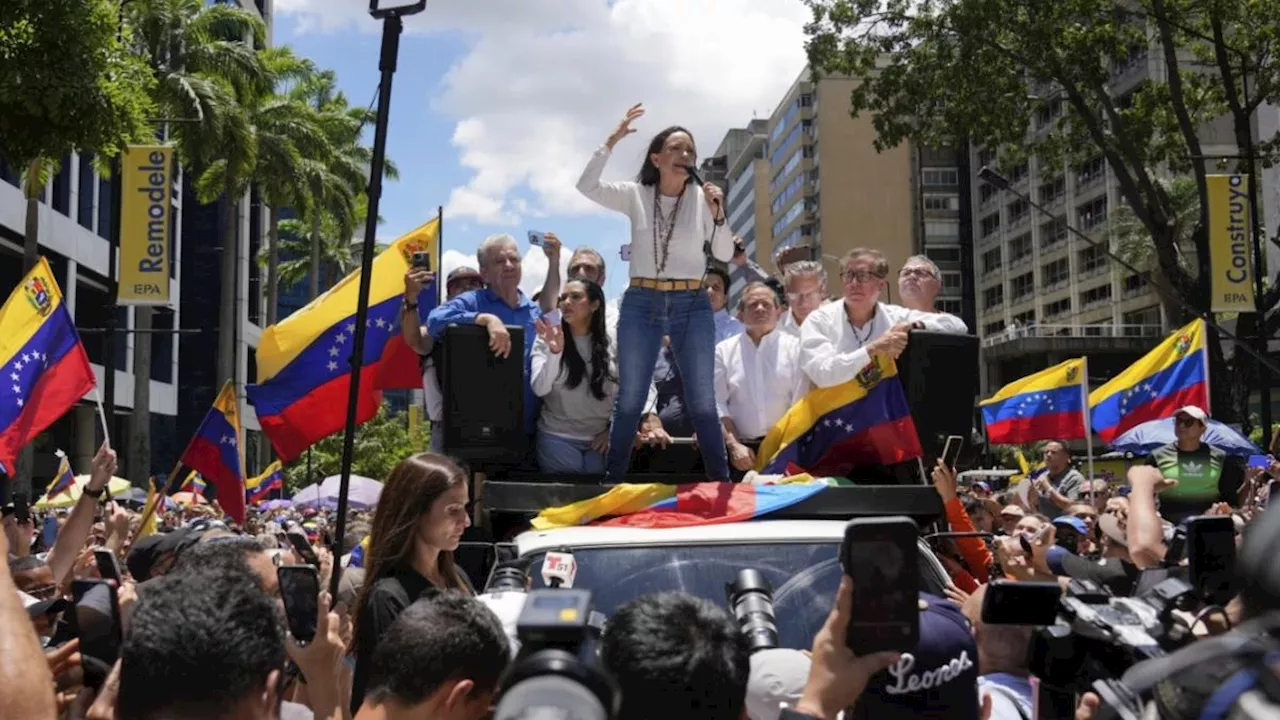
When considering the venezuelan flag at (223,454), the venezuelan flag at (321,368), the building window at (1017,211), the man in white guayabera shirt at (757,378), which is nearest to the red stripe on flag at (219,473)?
the venezuelan flag at (223,454)

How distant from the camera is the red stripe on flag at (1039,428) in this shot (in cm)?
1470

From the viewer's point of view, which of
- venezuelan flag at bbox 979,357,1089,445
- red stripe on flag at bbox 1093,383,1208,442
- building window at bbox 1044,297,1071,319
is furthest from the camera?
building window at bbox 1044,297,1071,319

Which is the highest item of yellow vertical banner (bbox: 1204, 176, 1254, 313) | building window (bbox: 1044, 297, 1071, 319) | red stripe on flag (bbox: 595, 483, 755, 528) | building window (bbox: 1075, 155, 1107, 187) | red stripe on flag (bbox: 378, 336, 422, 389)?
building window (bbox: 1075, 155, 1107, 187)

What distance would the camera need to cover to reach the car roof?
4660 mm

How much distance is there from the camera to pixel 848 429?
6.04m

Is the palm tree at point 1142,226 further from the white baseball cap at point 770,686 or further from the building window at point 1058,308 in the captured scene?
the white baseball cap at point 770,686

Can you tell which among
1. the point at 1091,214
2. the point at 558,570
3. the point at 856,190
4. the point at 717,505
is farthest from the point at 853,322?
the point at 856,190

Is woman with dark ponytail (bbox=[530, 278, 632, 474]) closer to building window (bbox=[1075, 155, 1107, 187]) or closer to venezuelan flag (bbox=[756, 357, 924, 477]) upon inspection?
venezuelan flag (bbox=[756, 357, 924, 477])

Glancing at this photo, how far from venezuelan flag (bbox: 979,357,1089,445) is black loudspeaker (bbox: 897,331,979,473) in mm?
8832

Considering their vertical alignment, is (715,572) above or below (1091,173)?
below

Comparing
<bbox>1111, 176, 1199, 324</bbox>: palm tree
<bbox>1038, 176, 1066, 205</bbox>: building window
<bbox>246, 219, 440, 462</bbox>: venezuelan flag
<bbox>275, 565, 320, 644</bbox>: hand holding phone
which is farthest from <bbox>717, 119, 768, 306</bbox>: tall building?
<bbox>275, 565, 320, 644</bbox>: hand holding phone

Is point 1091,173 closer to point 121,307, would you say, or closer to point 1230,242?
point 121,307

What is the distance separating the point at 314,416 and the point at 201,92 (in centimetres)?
2439

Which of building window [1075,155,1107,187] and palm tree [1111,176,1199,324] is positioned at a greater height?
building window [1075,155,1107,187]
